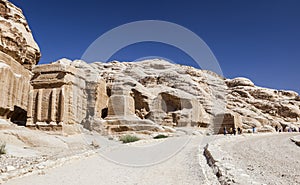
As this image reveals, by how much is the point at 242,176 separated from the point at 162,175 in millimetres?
2837

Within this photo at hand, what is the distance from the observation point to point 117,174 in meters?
9.34

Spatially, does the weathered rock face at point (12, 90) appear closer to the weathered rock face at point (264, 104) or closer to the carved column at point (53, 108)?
the carved column at point (53, 108)

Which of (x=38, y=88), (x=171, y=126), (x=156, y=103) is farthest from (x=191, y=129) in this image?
(x=38, y=88)

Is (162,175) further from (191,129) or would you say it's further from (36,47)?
(36,47)

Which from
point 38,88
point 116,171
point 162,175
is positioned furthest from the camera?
point 38,88

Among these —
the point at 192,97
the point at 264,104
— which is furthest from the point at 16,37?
the point at 264,104

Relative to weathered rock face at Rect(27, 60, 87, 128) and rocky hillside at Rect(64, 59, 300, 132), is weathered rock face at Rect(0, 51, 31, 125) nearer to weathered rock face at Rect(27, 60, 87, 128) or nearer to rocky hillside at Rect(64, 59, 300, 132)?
weathered rock face at Rect(27, 60, 87, 128)

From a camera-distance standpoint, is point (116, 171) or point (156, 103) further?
point (156, 103)

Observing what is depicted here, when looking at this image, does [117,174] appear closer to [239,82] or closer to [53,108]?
[53,108]

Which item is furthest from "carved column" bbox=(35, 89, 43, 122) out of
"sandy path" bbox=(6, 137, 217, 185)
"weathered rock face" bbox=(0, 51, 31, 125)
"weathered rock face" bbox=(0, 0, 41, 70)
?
"sandy path" bbox=(6, 137, 217, 185)

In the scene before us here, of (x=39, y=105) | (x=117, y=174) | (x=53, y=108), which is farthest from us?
(x=39, y=105)

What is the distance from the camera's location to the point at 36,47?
3569cm

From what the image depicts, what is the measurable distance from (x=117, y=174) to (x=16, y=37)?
1068 inches

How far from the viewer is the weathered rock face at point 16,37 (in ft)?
98.5
